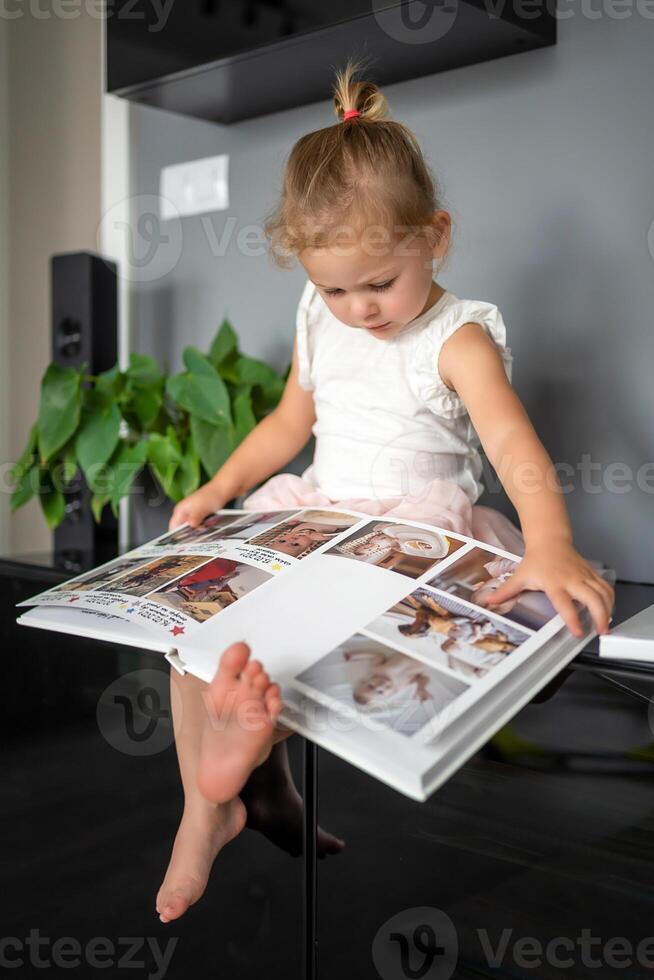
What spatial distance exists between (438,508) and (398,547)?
174 millimetres

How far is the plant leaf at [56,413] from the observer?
134 centimetres

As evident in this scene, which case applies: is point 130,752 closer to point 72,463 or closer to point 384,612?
point 384,612

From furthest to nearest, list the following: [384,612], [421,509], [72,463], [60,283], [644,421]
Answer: [60,283], [72,463], [644,421], [421,509], [384,612]

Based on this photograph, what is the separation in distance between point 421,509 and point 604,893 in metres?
0.40

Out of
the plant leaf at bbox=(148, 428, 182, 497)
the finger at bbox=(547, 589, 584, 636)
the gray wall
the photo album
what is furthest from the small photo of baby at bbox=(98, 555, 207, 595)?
the gray wall

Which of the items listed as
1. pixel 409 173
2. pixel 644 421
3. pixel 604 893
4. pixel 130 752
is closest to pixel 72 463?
pixel 130 752

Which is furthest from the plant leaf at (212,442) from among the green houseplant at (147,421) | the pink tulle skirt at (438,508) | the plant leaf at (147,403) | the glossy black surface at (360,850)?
the glossy black surface at (360,850)

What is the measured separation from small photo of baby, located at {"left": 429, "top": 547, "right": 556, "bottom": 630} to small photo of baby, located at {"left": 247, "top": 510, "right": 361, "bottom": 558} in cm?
13

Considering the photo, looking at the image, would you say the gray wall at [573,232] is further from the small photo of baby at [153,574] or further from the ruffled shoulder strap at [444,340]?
the small photo of baby at [153,574]

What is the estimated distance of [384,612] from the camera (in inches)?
28.3
